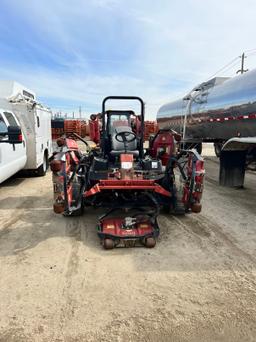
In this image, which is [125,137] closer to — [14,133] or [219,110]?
[14,133]

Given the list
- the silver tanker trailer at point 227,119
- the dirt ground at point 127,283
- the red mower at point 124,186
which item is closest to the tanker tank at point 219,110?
the silver tanker trailer at point 227,119

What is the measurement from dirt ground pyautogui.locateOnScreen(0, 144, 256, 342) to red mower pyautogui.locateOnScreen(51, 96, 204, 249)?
0.84ft

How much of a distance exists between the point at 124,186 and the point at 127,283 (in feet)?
5.13

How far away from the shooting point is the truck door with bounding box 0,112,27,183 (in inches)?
241

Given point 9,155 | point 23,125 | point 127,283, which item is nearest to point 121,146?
point 9,155

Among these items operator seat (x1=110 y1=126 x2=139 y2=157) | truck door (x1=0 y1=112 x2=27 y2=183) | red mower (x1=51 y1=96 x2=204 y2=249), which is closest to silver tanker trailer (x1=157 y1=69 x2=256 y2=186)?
red mower (x1=51 y1=96 x2=204 y2=249)

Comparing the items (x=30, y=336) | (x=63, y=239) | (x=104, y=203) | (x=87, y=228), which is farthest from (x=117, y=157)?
(x=30, y=336)

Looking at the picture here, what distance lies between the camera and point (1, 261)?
11.8 feet

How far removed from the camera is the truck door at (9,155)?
6130 millimetres

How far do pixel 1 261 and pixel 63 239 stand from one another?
0.89 meters

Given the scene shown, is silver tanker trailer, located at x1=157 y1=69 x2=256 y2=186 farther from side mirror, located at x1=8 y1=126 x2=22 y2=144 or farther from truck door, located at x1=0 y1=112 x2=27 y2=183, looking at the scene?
truck door, located at x1=0 y1=112 x2=27 y2=183

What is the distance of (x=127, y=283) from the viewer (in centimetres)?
315

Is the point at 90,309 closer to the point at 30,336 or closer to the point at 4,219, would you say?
the point at 30,336

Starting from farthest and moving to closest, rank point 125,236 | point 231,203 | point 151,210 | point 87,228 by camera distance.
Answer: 1. point 231,203
2. point 151,210
3. point 87,228
4. point 125,236
